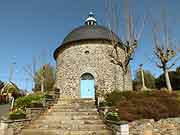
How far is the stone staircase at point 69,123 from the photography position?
9.17 metres

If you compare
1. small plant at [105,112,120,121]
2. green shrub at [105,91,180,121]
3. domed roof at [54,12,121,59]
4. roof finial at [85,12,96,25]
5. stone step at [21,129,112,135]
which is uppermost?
roof finial at [85,12,96,25]

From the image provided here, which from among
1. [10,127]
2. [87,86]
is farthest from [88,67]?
[10,127]

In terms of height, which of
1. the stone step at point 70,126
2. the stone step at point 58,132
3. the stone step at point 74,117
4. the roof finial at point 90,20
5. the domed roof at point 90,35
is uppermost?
the roof finial at point 90,20

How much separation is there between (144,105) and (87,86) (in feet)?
29.1

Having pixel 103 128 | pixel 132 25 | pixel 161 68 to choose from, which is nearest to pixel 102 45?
pixel 132 25

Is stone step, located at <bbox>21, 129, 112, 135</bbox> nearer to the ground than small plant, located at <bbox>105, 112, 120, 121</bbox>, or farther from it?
nearer to the ground

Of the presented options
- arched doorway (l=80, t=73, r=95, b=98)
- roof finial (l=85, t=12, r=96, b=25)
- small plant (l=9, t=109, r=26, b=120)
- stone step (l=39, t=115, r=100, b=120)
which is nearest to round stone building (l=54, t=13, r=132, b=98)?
arched doorway (l=80, t=73, r=95, b=98)

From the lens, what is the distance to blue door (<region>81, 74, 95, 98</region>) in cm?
1888

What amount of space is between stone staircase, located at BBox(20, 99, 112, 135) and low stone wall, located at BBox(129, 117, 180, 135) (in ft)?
4.23

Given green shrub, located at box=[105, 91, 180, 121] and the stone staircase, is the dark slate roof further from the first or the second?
the stone staircase

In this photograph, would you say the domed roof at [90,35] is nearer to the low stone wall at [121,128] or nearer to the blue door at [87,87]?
the blue door at [87,87]

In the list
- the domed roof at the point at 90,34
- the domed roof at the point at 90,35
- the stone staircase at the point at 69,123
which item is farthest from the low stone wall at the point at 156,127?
the domed roof at the point at 90,34

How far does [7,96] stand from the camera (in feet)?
83.1

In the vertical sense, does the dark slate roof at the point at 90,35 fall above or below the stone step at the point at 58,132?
above
